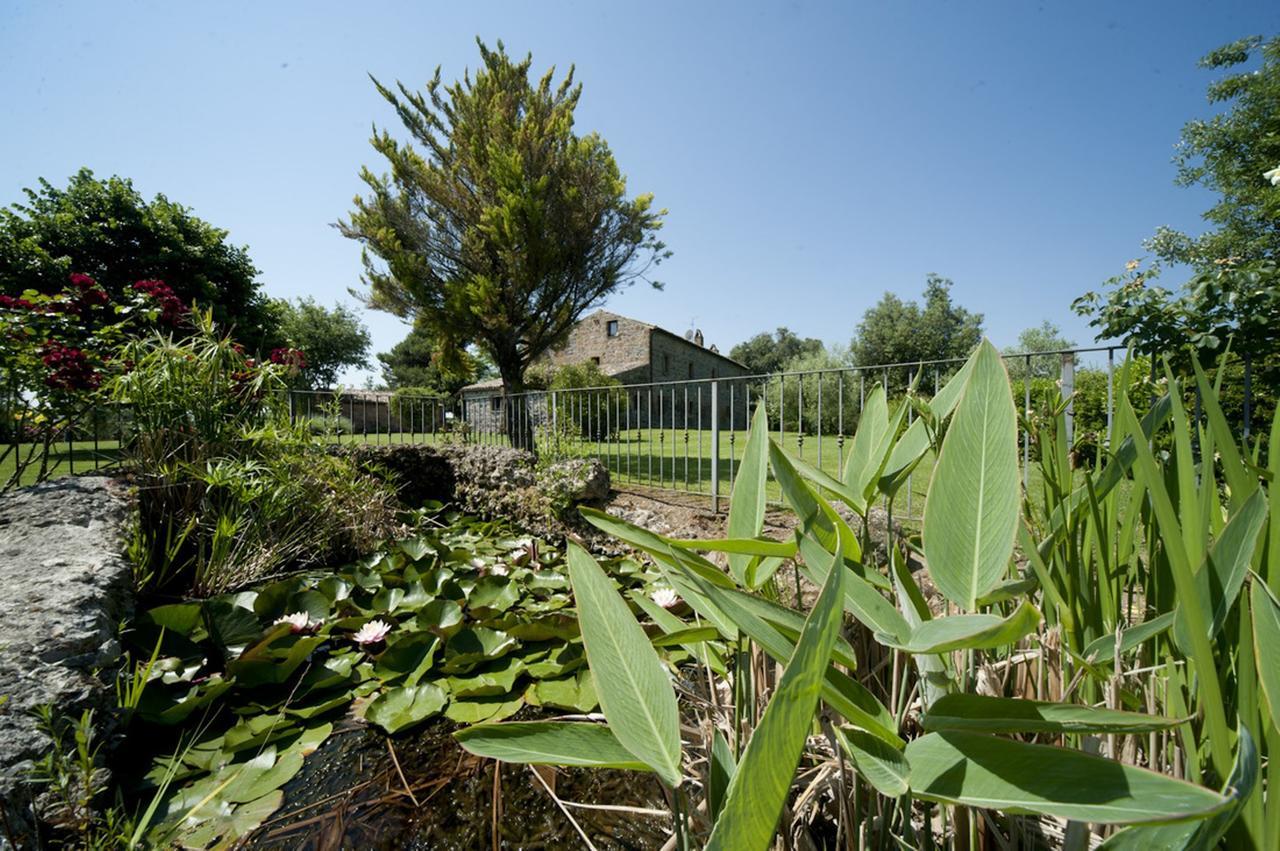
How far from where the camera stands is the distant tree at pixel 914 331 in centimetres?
3158

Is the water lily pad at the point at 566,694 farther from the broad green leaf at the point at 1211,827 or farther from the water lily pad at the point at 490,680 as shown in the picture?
the broad green leaf at the point at 1211,827

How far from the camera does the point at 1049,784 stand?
30 centimetres

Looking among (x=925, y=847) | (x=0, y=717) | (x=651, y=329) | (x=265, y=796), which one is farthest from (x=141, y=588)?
(x=651, y=329)

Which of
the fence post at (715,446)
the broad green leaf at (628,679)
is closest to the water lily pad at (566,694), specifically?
the broad green leaf at (628,679)

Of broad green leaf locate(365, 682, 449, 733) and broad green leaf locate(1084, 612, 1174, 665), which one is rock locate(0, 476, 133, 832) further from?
broad green leaf locate(1084, 612, 1174, 665)

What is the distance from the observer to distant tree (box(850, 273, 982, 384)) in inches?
1243

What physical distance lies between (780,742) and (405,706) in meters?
1.84

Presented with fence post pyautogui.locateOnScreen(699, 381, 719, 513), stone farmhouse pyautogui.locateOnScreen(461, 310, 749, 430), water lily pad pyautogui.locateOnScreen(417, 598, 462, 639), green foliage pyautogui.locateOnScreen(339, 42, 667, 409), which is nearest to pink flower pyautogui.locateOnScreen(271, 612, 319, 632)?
water lily pad pyautogui.locateOnScreen(417, 598, 462, 639)

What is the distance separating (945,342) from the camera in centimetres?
3262

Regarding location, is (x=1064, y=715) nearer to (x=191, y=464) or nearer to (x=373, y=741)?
(x=373, y=741)

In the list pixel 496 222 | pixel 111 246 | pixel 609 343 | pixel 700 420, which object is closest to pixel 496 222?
pixel 496 222

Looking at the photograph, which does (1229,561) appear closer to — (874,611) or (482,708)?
(874,611)

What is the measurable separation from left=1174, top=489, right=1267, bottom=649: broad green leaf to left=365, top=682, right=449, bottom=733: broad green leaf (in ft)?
6.22

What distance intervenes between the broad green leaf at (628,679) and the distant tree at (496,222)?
9398mm
